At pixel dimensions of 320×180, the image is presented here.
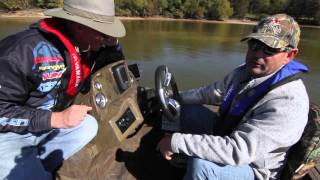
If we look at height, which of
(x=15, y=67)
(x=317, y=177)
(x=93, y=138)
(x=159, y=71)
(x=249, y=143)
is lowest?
(x=317, y=177)

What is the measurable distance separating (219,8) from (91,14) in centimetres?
5793

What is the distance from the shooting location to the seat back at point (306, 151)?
6.92 feet

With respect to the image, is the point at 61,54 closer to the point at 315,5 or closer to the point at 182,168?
the point at 182,168

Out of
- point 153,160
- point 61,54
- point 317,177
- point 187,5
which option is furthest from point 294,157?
point 187,5

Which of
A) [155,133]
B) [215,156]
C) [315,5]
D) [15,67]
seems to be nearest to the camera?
[15,67]

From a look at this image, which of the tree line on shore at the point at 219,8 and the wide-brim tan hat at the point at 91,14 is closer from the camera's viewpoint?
the wide-brim tan hat at the point at 91,14

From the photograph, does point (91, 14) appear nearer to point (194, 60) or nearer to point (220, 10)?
point (194, 60)

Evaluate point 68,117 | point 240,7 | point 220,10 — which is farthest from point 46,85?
point 240,7

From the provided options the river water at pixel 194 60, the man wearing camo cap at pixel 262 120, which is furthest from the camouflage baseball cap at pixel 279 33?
the river water at pixel 194 60

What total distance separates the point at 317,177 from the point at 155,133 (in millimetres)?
1301

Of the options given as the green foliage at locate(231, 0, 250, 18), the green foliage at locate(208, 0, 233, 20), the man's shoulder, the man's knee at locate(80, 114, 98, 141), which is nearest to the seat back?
the man's knee at locate(80, 114, 98, 141)

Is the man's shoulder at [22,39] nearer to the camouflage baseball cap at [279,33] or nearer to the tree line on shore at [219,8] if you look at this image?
the camouflage baseball cap at [279,33]

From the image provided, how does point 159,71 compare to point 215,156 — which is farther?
point 159,71

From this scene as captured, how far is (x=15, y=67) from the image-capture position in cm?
194
